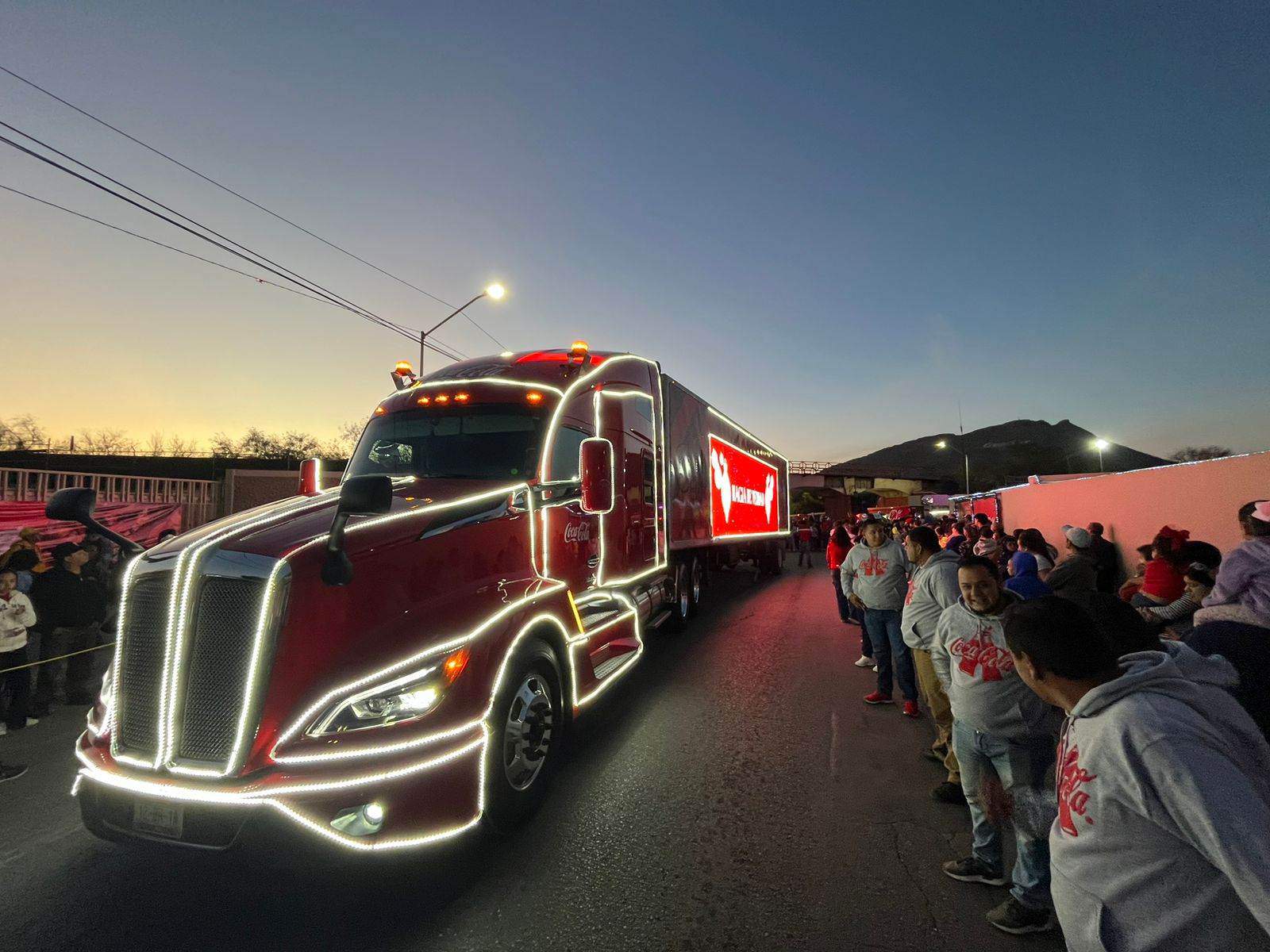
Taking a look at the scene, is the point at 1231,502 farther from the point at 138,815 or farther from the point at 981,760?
the point at 138,815

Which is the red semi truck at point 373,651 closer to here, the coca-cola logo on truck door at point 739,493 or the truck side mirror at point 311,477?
the truck side mirror at point 311,477

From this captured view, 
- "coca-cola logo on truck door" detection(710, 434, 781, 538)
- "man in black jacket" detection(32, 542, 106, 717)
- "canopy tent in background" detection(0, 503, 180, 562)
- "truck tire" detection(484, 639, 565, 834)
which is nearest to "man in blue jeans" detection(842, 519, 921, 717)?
"truck tire" detection(484, 639, 565, 834)

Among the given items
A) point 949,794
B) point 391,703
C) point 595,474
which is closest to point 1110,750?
point 391,703

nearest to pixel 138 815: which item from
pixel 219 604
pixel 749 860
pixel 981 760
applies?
pixel 219 604

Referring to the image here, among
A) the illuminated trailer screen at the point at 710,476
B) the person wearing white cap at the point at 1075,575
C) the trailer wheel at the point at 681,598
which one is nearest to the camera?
the person wearing white cap at the point at 1075,575

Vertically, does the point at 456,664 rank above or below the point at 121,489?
below

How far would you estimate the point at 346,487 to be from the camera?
3.04 metres

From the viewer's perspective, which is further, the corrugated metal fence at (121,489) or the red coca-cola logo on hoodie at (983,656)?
the corrugated metal fence at (121,489)

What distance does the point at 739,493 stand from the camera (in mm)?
13539

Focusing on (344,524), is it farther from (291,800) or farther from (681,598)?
(681,598)

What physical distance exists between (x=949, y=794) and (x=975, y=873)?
3.22 ft

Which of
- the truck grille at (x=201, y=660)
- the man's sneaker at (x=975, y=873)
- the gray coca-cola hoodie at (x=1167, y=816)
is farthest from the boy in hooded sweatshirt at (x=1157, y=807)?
the truck grille at (x=201, y=660)

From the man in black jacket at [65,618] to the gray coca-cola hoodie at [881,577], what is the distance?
749 centimetres

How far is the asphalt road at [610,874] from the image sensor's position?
9.20 feet
